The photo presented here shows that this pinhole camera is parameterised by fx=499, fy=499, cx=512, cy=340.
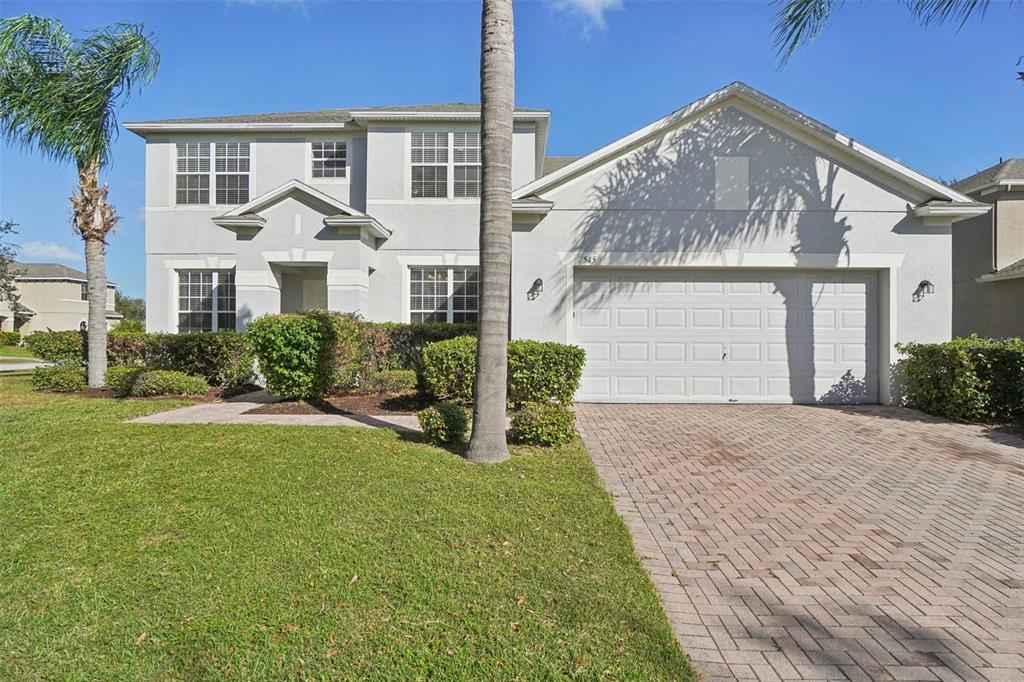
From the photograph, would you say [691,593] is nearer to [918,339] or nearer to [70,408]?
[918,339]

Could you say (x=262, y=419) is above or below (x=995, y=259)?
below

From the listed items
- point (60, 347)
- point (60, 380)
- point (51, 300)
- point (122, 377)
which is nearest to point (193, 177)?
point (60, 347)

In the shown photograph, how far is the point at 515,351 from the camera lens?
8461mm

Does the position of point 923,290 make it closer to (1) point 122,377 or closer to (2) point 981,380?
(2) point 981,380

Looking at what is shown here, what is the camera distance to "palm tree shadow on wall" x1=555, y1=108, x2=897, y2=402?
1004 cm

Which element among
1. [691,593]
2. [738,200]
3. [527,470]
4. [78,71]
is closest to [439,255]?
[738,200]

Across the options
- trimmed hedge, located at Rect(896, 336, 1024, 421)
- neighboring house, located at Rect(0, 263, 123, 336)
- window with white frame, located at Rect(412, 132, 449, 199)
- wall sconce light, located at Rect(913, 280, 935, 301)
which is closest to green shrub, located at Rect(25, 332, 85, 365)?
window with white frame, located at Rect(412, 132, 449, 199)

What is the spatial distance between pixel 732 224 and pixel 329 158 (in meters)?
11.8

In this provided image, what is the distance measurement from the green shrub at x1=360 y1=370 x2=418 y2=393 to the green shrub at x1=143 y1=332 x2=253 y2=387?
3.21 metres

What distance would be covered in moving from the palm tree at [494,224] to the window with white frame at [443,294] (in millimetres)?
8284

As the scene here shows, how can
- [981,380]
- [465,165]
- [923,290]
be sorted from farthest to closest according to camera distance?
[465,165] < [923,290] < [981,380]

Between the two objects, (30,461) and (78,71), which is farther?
(78,71)

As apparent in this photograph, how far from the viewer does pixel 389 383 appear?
10711mm

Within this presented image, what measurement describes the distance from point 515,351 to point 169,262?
12.7 m
